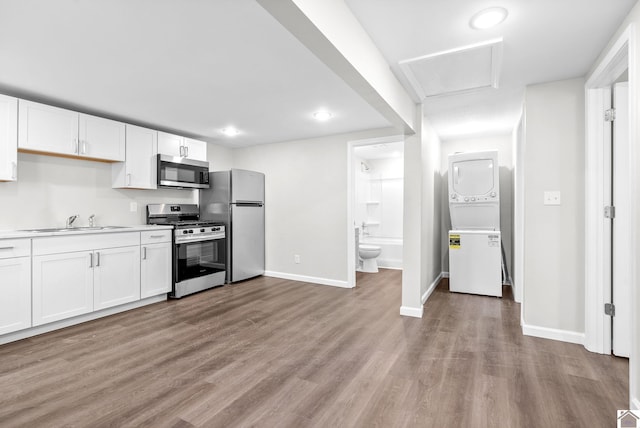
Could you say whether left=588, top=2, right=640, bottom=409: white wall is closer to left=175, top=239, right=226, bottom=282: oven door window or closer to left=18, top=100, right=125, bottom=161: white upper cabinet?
left=175, top=239, right=226, bottom=282: oven door window

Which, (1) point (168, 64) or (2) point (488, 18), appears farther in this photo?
(1) point (168, 64)

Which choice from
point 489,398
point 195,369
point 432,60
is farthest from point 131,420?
point 432,60

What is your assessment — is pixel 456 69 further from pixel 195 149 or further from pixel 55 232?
pixel 55 232

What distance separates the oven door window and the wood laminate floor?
2.59 feet

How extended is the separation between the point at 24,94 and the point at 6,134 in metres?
0.46

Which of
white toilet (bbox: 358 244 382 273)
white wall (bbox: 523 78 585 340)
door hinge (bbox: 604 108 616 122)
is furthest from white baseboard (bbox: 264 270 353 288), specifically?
door hinge (bbox: 604 108 616 122)

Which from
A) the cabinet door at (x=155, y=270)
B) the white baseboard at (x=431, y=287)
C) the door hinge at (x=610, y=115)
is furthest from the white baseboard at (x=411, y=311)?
the cabinet door at (x=155, y=270)

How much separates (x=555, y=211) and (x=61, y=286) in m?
4.48

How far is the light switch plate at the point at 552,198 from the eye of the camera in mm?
2660

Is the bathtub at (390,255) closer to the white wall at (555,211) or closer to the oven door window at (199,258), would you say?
the oven door window at (199,258)

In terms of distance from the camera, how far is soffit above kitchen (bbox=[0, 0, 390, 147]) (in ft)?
5.82

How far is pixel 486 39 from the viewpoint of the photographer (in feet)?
6.66

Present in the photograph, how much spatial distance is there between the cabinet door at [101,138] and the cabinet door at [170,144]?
487 millimetres

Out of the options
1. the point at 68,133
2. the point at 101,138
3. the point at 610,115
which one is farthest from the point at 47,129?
the point at 610,115
